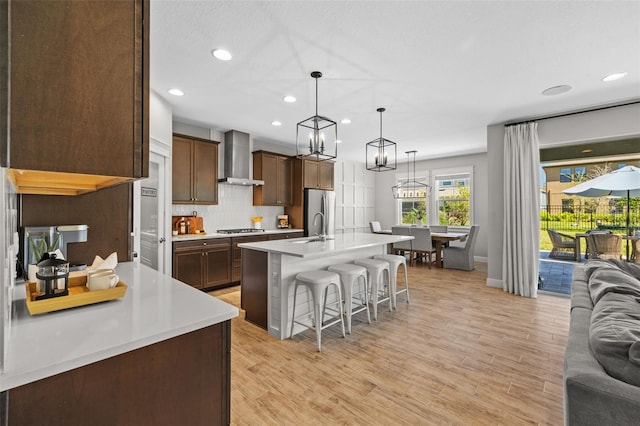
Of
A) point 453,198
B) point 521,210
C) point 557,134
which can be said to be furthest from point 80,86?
point 453,198

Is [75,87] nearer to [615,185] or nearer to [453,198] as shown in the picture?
[615,185]

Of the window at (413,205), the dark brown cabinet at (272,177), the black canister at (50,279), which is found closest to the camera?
the black canister at (50,279)

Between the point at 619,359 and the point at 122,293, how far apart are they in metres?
1.93

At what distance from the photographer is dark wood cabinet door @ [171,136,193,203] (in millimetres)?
4305

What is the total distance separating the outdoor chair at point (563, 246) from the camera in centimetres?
486

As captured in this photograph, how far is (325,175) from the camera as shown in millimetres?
6613

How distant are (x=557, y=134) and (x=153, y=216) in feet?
18.4

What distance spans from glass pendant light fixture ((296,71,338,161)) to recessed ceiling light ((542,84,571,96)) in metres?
2.45

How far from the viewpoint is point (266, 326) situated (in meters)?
3.07

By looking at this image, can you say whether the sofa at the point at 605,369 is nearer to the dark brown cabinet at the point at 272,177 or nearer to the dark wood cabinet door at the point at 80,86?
the dark wood cabinet door at the point at 80,86

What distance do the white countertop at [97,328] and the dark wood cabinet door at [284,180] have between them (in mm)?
4575

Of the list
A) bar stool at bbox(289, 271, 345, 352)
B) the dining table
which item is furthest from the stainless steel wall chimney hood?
the dining table

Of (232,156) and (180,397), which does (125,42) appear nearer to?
(180,397)

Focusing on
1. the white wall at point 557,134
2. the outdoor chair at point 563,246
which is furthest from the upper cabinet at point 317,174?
the outdoor chair at point 563,246
